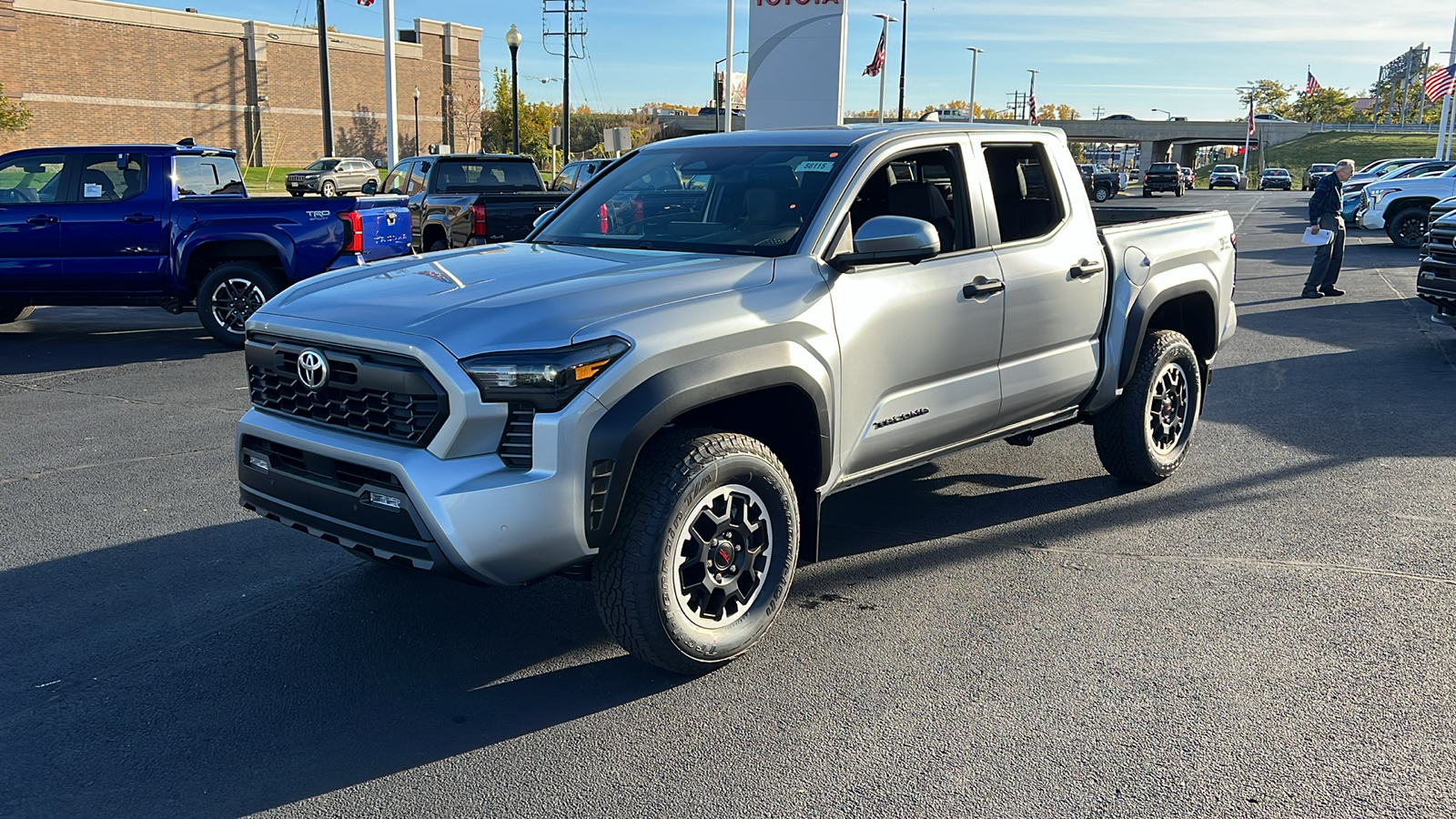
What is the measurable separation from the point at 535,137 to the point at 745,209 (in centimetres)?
6511

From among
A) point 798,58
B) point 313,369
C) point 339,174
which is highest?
point 798,58

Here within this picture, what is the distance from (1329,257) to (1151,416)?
10.8 metres

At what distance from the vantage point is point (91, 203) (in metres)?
10.9

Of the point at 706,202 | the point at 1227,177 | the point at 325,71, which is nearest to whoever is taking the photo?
the point at 706,202

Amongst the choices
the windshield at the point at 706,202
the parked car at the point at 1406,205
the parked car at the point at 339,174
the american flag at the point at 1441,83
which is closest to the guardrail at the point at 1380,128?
the american flag at the point at 1441,83

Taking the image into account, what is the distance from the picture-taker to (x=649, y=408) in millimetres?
3541

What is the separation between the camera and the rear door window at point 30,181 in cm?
1093

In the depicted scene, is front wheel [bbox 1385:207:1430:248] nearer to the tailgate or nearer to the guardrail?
the tailgate

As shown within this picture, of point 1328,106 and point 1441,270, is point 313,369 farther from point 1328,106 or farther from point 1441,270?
point 1328,106

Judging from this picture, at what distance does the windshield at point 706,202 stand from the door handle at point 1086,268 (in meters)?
1.39

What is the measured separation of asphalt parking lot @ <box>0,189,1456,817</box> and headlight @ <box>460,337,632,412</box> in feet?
3.47

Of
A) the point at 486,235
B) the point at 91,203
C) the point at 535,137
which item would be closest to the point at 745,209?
the point at 91,203

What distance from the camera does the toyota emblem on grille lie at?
3758 mm

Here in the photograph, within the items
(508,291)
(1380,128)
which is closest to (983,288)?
(508,291)
